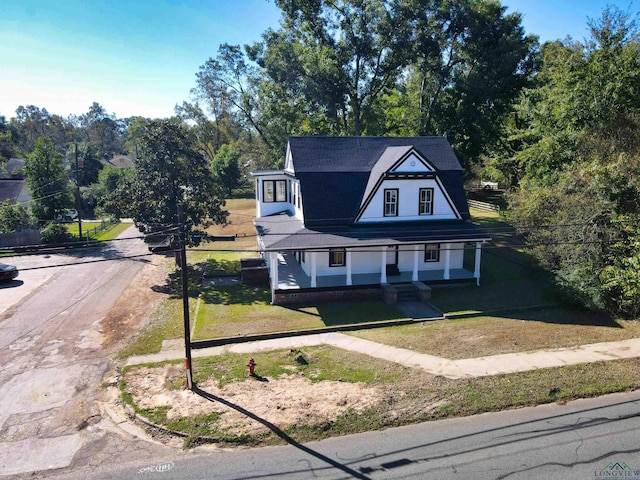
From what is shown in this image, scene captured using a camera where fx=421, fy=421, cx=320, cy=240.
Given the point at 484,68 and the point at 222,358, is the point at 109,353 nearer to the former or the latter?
the point at 222,358

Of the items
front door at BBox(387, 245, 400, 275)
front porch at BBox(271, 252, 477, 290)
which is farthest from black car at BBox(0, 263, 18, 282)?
front door at BBox(387, 245, 400, 275)

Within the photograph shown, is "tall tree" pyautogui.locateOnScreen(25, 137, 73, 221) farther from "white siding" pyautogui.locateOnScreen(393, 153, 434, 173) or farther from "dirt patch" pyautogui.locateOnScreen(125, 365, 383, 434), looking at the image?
"white siding" pyautogui.locateOnScreen(393, 153, 434, 173)

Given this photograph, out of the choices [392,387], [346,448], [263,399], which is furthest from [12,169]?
[346,448]

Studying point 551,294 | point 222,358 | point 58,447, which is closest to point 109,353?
point 222,358

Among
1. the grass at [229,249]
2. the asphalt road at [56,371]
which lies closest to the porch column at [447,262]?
the grass at [229,249]

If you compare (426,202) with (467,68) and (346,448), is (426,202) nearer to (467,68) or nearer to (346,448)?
(346,448)

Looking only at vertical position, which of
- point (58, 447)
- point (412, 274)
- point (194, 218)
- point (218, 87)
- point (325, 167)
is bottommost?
point (58, 447)

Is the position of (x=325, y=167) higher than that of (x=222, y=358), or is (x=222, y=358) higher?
(x=325, y=167)
